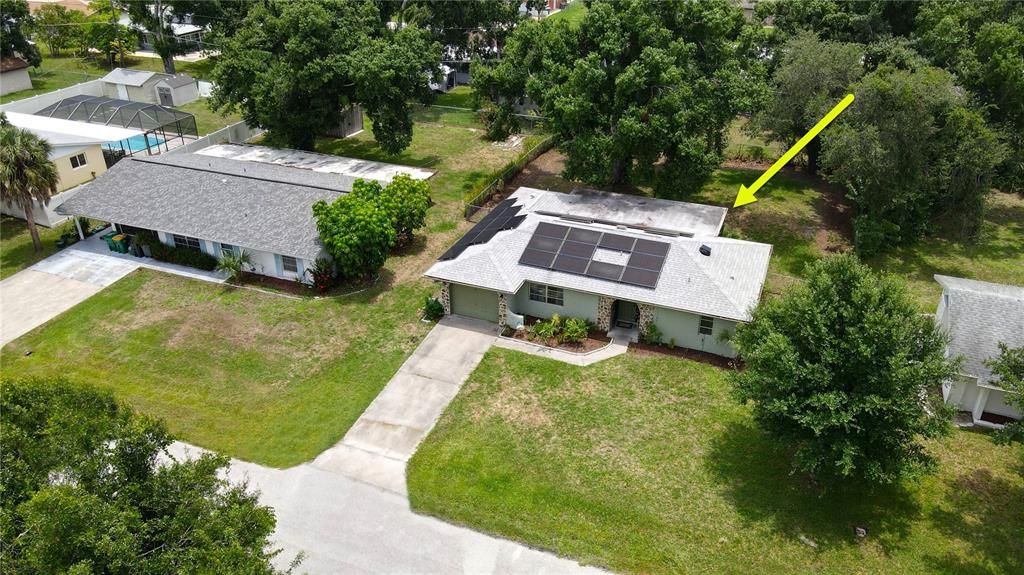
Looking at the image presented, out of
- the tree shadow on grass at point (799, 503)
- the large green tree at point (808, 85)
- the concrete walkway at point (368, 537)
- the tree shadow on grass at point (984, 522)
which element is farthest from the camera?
the large green tree at point (808, 85)

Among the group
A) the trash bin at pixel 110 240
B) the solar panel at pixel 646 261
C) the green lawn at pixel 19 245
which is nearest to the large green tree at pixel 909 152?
the solar panel at pixel 646 261

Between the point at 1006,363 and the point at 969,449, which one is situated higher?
the point at 1006,363

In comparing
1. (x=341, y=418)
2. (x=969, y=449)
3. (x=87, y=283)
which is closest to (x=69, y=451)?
(x=341, y=418)

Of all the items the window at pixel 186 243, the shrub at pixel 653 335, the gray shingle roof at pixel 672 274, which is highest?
the gray shingle roof at pixel 672 274

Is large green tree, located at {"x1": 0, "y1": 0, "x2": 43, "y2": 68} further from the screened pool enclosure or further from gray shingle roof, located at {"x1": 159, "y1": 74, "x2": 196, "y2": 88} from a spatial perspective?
the screened pool enclosure

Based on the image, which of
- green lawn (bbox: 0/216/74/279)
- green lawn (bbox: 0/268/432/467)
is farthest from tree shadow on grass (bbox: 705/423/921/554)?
green lawn (bbox: 0/216/74/279)

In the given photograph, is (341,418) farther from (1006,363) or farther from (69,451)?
(1006,363)

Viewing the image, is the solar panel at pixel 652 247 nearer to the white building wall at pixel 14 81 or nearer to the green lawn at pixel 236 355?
the green lawn at pixel 236 355
